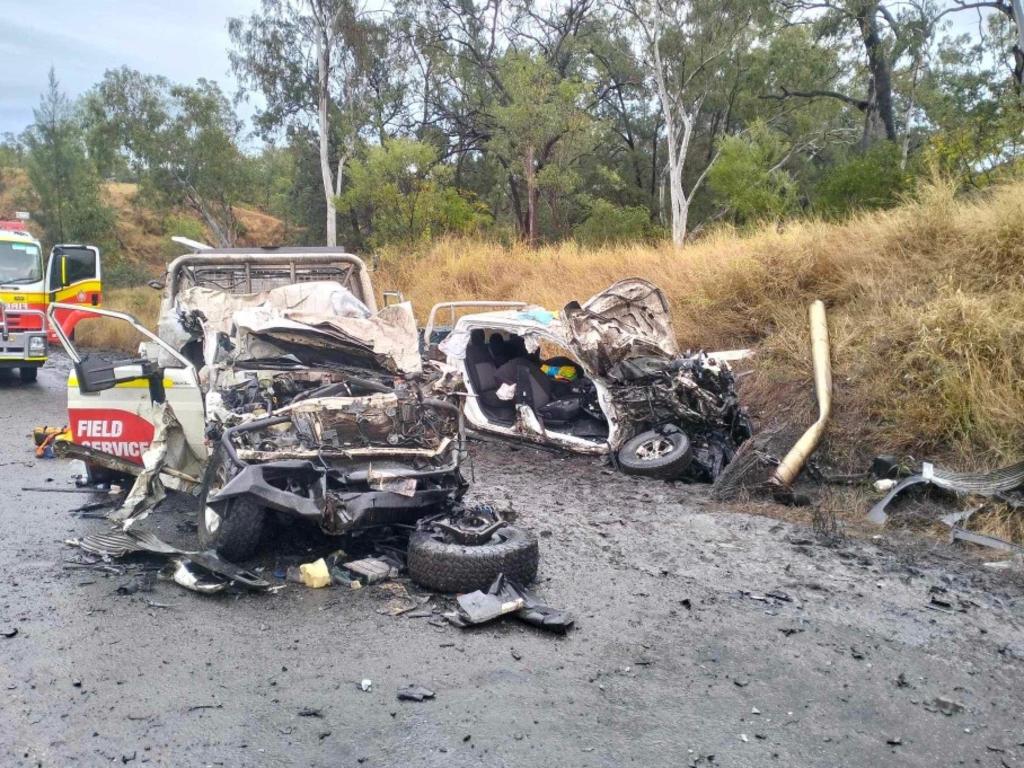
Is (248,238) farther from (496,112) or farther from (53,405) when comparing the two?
(53,405)

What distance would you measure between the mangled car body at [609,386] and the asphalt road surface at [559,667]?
101 inches

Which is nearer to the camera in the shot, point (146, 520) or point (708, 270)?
point (146, 520)

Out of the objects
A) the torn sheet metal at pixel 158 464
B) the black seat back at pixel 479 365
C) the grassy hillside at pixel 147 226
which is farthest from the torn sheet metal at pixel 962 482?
the grassy hillside at pixel 147 226

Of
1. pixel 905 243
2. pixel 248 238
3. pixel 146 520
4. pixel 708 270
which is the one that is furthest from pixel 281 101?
pixel 146 520

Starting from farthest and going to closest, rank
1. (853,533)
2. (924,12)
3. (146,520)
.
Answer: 1. (924,12)
2. (853,533)
3. (146,520)

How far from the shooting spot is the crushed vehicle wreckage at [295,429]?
4766 millimetres

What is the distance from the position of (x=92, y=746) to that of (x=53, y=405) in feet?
33.9

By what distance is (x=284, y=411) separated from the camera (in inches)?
198

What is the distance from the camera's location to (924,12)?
23375 millimetres

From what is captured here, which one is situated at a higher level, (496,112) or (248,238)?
(496,112)

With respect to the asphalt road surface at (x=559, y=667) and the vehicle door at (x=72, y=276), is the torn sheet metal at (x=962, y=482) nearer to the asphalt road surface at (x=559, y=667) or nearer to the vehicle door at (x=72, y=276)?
the asphalt road surface at (x=559, y=667)

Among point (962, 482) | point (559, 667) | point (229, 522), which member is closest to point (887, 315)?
point (962, 482)

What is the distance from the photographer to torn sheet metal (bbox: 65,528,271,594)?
4.77 metres

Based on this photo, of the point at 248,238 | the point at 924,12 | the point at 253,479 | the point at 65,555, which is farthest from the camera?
the point at 248,238
